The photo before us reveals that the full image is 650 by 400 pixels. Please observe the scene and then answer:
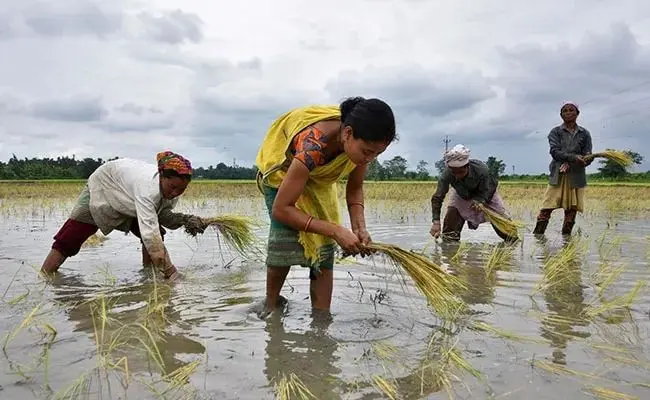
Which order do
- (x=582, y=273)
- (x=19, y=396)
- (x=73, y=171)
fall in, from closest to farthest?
(x=19, y=396) → (x=582, y=273) → (x=73, y=171)

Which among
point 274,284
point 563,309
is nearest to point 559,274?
point 563,309

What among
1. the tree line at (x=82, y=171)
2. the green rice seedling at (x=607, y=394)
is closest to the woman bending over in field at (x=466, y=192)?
the green rice seedling at (x=607, y=394)

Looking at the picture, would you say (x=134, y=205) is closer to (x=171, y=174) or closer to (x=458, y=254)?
(x=171, y=174)

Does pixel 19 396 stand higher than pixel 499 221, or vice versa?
pixel 499 221

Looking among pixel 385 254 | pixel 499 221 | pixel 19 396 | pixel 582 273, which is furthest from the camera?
pixel 499 221

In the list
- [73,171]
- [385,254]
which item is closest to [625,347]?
[385,254]

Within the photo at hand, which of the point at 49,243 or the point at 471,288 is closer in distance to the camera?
the point at 471,288

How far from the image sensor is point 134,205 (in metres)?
4.02

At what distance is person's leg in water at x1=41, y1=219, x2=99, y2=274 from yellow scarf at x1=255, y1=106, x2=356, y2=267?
1.95m

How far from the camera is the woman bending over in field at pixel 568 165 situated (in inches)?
251

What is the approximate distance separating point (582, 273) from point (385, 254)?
199 centimetres

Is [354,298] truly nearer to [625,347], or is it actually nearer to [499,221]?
[625,347]

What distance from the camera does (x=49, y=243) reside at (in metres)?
6.20

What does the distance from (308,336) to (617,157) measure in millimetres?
5242
